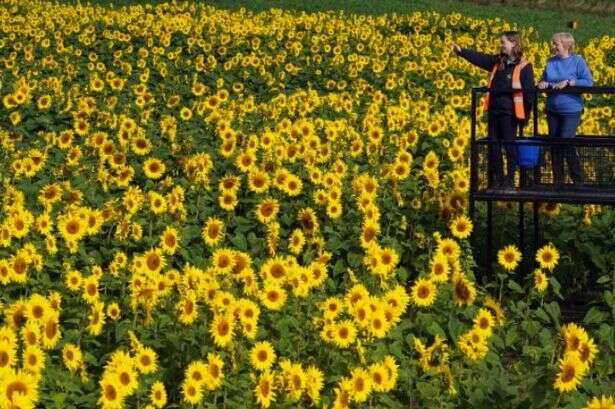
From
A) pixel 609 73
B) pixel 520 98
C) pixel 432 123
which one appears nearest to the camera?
pixel 520 98

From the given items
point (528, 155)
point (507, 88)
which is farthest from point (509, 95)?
point (528, 155)

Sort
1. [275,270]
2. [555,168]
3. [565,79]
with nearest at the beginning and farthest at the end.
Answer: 1. [275,270]
2. [555,168]
3. [565,79]

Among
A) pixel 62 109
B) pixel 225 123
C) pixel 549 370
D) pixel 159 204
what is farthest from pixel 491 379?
pixel 62 109

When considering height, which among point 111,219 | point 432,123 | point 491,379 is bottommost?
point 491,379

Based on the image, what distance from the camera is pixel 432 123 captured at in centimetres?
996

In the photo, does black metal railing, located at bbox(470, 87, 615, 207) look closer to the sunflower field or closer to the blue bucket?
the blue bucket

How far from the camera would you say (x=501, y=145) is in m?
7.14

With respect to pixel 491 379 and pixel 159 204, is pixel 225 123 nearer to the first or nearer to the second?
pixel 159 204

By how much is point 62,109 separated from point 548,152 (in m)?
6.94

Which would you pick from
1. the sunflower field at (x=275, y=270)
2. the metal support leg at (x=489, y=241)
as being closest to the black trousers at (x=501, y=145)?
the metal support leg at (x=489, y=241)

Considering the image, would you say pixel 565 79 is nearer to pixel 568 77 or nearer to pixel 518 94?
pixel 568 77

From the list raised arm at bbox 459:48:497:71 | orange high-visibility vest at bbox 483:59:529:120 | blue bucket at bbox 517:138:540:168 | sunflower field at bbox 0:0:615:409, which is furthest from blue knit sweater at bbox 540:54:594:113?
blue bucket at bbox 517:138:540:168

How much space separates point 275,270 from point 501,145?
8.25 feet

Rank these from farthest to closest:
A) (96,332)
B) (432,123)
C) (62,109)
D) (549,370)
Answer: (62,109)
(432,123)
(96,332)
(549,370)
